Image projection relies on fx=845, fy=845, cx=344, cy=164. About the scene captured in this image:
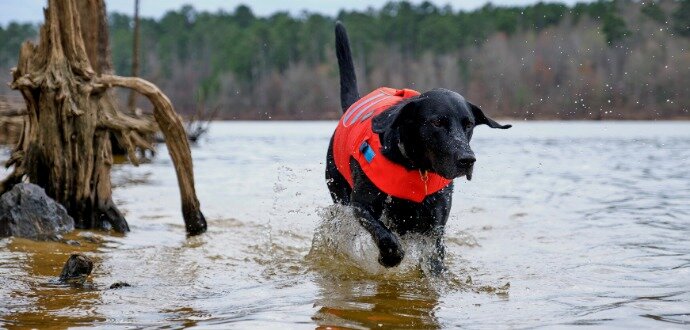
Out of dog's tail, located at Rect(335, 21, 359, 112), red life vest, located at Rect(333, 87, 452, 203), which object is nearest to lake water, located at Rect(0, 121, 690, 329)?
red life vest, located at Rect(333, 87, 452, 203)

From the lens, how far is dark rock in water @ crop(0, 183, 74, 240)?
667cm

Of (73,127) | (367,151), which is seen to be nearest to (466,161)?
(367,151)

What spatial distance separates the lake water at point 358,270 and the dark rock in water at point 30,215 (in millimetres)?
210

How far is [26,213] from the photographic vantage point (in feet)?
22.2

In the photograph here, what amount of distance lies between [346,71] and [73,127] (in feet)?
7.95

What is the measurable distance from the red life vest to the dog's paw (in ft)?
1.06

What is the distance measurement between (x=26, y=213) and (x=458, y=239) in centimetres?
374

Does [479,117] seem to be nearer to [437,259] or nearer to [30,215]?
[437,259]

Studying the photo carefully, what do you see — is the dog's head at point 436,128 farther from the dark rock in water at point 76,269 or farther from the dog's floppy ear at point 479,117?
the dark rock in water at point 76,269

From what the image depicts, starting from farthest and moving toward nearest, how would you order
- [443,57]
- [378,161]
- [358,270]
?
[443,57] < [358,270] < [378,161]

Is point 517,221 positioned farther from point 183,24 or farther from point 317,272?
point 183,24

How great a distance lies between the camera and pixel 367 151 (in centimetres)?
555

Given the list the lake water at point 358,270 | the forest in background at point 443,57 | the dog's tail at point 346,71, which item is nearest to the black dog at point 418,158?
the lake water at point 358,270

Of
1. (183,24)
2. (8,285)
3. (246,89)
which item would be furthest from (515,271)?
(183,24)
